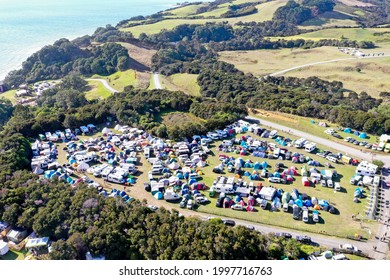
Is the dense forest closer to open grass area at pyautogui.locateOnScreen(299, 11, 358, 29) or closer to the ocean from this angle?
the ocean

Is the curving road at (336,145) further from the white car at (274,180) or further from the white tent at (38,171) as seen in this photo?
the white tent at (38,171)

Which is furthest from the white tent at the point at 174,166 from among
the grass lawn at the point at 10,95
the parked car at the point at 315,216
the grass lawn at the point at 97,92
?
the grass lawn at the point at 10,95

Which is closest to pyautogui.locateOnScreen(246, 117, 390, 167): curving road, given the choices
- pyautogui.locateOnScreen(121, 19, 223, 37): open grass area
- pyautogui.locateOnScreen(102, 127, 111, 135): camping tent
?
pyautogui.locateOnScreen(102, 127, 111, 135): camping tent

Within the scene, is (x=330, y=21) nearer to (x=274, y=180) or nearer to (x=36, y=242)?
(x=274, y=180)
